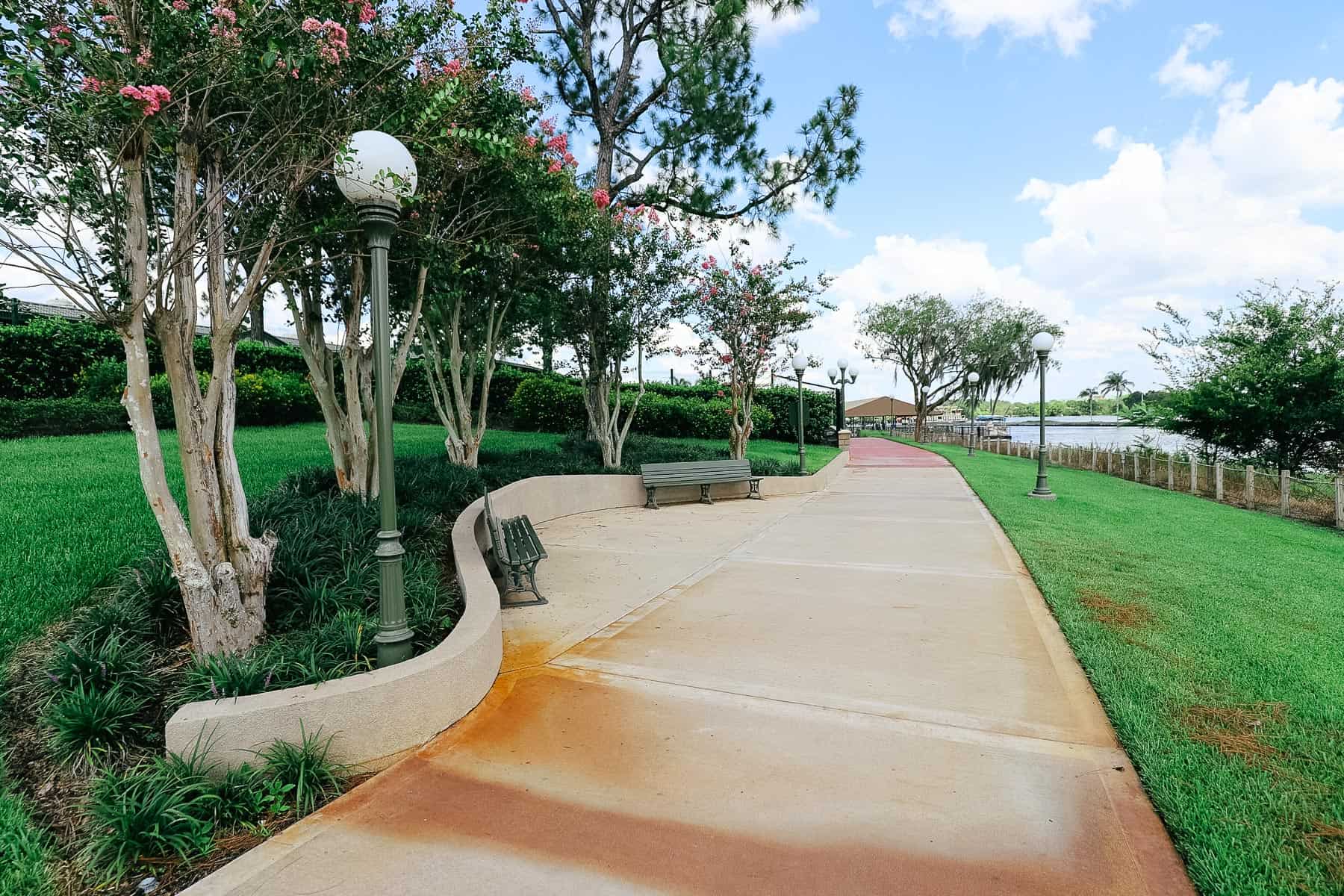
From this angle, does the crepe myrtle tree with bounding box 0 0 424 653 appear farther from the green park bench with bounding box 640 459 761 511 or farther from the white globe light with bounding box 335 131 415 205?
the green park bench with bounding box 640 459 761 511

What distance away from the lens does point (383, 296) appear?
349 centimetres

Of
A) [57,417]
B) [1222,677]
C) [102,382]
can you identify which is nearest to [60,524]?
[57,417]

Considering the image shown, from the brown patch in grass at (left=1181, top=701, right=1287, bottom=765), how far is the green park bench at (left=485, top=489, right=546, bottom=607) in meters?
4.28

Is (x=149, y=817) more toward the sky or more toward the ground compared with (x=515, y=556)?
more toward the ground

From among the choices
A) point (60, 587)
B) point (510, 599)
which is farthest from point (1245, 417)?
point (60, 587)

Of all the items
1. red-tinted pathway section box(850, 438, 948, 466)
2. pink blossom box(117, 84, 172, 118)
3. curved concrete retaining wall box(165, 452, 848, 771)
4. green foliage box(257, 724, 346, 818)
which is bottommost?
green foliage box(257, 724, 346, 818)

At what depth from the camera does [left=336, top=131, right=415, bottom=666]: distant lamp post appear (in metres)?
3.34

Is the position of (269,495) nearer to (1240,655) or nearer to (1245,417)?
(1240,655)

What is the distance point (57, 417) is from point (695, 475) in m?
10.4

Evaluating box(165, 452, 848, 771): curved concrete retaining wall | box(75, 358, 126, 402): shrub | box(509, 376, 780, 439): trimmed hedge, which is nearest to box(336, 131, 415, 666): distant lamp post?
box(165, 452, 848, 771): curved concrete retaining wall

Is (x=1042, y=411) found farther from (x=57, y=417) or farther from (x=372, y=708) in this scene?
(x=57, y=417)

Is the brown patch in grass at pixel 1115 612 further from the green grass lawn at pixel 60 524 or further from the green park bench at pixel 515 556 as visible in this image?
the green grass lawn at pixel 60 524

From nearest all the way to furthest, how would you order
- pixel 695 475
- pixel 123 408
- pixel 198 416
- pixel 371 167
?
1. pixel 371 167
2. pixel 198 416
3. pixel 695 475
4. pixel 123 408

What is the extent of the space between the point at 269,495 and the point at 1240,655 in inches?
313
